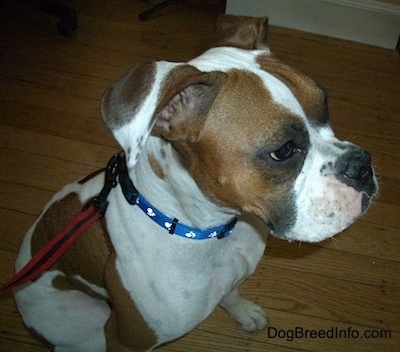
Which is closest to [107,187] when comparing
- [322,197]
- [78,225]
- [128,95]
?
[78,225]

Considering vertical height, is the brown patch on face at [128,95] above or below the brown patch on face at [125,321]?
above

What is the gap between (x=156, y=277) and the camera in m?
1.40

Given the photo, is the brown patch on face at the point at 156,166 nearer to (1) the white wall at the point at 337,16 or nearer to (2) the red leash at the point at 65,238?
(2) the red leash at the point at 65,238

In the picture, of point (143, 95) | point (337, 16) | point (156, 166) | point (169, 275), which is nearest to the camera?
point (143, 95)

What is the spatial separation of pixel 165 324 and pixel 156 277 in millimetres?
172

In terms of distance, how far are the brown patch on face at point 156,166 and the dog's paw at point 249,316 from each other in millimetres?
952

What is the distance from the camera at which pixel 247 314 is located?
6.72 feet

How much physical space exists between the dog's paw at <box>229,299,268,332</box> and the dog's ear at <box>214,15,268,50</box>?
3.66 feet

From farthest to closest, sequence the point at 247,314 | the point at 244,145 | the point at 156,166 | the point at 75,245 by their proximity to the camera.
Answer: the point at 247,314
the point at 75,245
the point at 156,166
the point at 244,145

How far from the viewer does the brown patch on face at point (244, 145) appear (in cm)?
117

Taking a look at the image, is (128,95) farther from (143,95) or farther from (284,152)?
(284,152)

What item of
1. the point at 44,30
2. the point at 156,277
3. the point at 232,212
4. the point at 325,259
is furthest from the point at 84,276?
the point at 44,30

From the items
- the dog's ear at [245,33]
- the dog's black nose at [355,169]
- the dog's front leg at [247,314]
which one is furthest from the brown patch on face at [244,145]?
the dog's front leg at [247,314]

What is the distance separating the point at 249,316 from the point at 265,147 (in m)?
1.12
